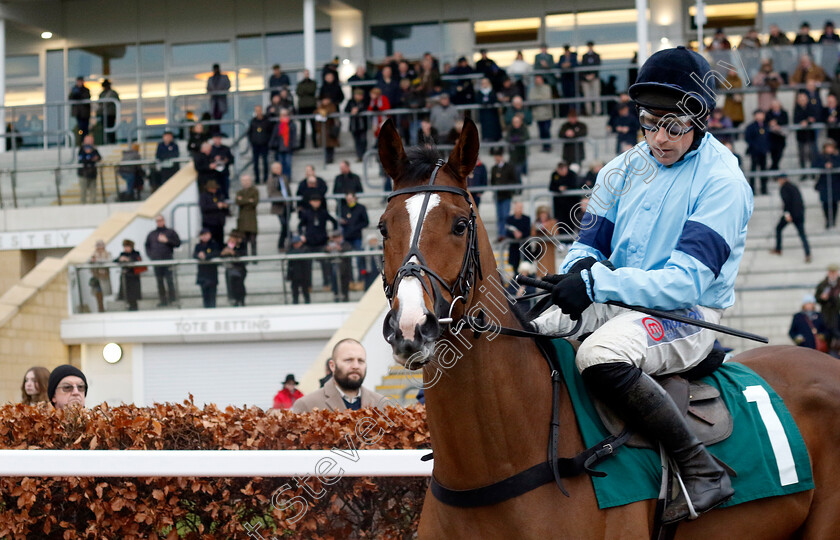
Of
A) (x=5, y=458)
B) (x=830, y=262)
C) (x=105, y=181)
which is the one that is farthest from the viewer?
(x=105, y=181)

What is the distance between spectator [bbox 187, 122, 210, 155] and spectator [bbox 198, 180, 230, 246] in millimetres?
2380

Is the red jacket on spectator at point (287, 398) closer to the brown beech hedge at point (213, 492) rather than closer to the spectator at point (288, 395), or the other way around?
the spectator at point (288, 395)

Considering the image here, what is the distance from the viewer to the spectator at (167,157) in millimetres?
19609

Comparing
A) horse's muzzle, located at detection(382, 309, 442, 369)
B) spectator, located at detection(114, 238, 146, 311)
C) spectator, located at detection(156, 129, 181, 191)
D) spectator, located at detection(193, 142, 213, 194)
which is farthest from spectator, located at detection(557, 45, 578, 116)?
horse's muzzle, located at detection(382, 309, 442, 369)

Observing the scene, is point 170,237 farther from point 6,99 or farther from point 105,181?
point 6,99

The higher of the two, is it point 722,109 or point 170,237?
point 722,109

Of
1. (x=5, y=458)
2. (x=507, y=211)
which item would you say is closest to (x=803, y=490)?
(x=5, y=458)

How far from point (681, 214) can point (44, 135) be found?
67.0ft

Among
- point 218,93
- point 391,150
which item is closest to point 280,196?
point 218,93

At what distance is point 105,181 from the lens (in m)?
19.7

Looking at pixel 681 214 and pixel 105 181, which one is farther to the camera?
pixel 105 181

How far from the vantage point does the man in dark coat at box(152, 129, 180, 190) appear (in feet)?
64.3

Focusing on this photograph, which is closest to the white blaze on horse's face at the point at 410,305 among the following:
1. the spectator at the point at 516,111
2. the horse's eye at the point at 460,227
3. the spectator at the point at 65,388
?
the horse's eye at the point at 460,227

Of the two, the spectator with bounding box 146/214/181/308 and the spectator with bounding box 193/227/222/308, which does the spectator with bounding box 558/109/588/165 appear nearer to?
the spectator with bounding box 193/227/222/308
